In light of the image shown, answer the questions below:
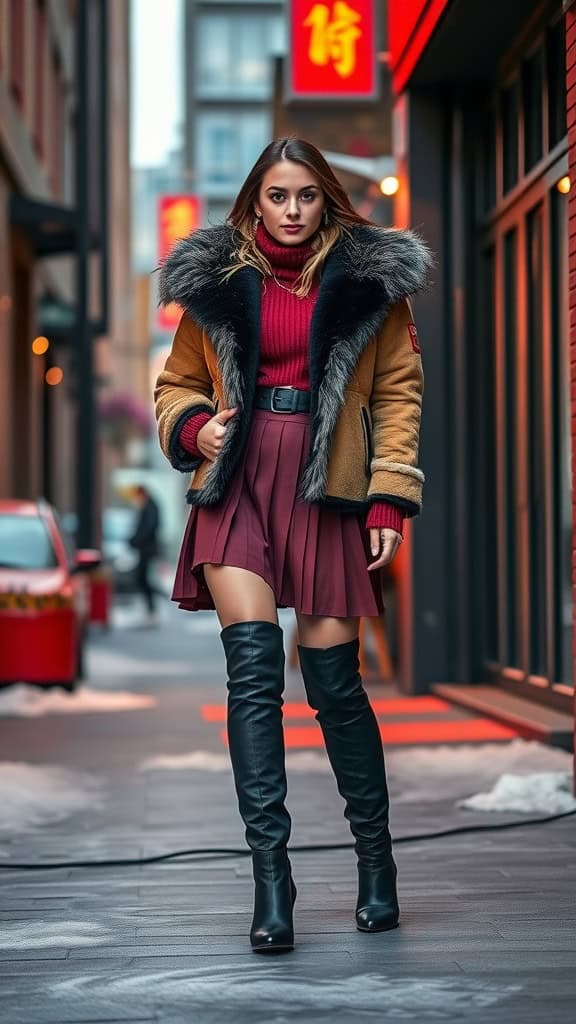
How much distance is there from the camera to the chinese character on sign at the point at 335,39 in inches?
524

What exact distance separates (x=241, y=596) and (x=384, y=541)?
371 mm

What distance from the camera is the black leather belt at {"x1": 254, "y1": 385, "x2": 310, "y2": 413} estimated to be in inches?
165

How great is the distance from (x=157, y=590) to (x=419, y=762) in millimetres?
14343

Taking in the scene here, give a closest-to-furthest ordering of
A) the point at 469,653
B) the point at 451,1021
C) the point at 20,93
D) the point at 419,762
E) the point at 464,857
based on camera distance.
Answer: the point at 451,1021 → the point at 464,857 → the point at 419,762 → the point at 469,653 → the point at 20,93

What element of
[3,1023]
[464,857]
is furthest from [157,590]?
[3,1023]

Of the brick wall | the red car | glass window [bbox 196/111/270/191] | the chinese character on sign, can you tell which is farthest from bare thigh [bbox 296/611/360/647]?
glass window [bbox 196/111/270/191]

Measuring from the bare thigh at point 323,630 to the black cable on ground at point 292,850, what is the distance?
1371 millimetres

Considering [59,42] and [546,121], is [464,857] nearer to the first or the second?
[546,121]

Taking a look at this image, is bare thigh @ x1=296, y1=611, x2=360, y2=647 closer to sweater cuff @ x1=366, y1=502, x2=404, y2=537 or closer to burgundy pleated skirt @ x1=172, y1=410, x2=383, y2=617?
burgundy pleated skirt @ x1=172, y1=410, x2=383, y2=617

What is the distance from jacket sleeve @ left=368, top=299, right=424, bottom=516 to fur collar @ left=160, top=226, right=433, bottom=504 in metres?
0.09

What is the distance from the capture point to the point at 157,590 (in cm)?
2173

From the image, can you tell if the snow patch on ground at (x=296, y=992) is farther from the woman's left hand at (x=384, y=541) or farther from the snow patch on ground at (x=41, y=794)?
the snow patch on ground at (x=41, y=794)

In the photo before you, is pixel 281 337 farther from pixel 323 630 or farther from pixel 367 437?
pixel 323 630

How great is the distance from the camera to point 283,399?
4184 millimetres
